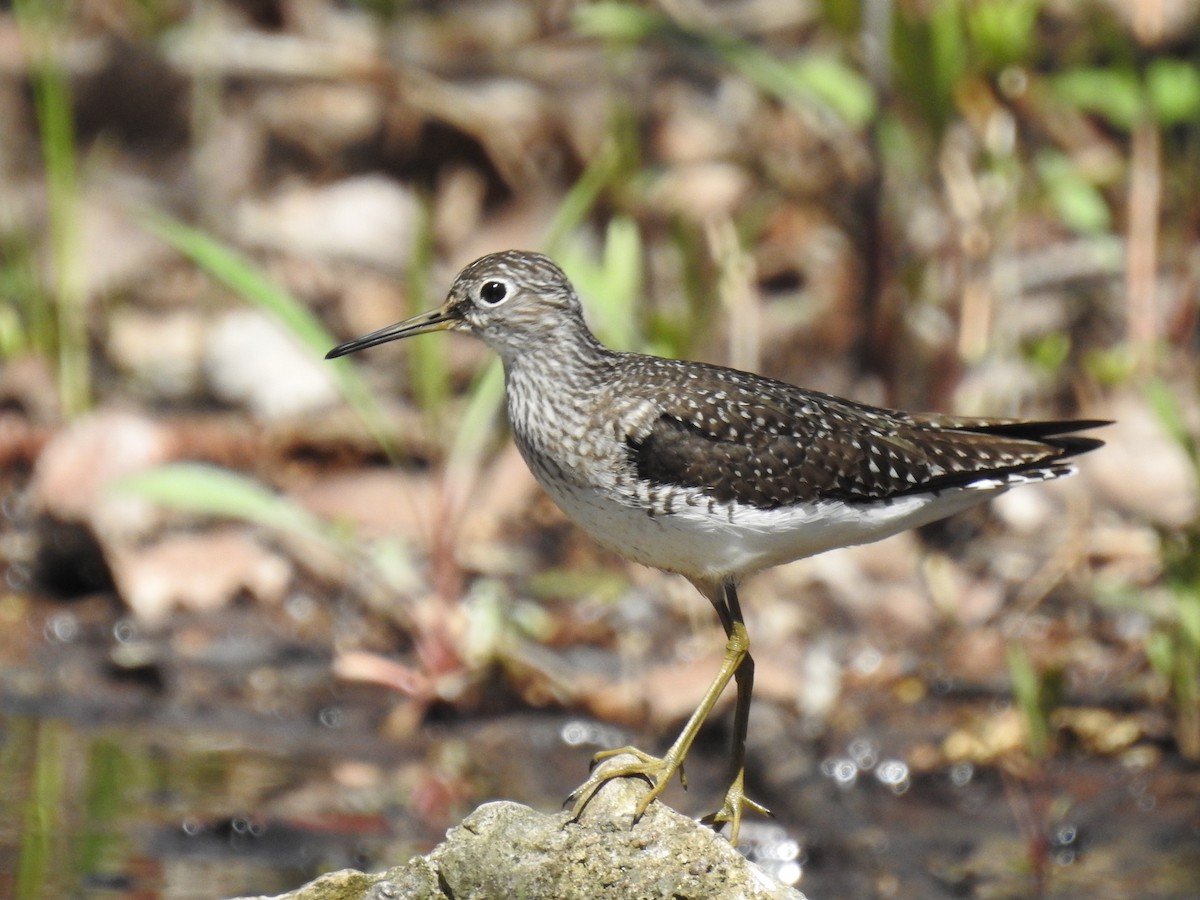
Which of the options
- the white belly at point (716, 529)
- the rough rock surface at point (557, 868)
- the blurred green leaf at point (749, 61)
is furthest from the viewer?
the blurred green leaf at point (749, 61)

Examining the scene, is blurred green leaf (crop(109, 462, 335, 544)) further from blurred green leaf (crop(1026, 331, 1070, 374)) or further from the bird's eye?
blurred green leaf (crop(1026, 331, 1070, 374))

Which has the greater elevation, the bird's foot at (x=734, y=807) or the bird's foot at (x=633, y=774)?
the bird's foot at (x=633, y=774)

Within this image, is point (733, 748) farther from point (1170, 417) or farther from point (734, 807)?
point (1170, 417)

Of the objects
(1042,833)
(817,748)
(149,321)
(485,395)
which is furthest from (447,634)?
(149,321)

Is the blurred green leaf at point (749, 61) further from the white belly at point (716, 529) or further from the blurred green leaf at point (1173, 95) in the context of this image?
the white belly at point (716, 529)

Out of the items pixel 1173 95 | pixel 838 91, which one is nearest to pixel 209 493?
pixel 838 91

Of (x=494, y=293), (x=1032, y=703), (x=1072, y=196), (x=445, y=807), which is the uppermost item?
(x=494, y=293)

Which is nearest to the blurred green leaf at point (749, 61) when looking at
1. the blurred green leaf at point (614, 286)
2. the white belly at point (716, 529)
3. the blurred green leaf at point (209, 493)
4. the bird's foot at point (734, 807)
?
the blurred green leaf at point (614, 286)

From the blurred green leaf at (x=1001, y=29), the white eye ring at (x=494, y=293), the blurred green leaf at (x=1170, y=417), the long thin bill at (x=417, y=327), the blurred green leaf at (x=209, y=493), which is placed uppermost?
the blurred green leaf at (x=1001, y=29)
